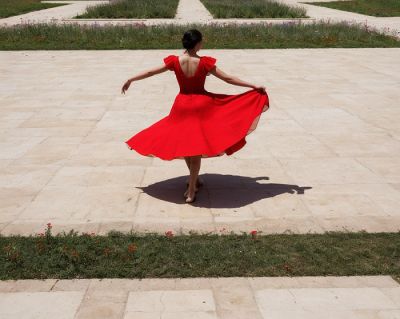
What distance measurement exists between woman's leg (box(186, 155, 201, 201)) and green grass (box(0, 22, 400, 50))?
1491cm

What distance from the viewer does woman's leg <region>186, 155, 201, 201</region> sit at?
20.9 feet

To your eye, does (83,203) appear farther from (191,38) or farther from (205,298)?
(205,298)

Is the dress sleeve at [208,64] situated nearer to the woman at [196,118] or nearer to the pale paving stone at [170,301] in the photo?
the woman at [196,118]

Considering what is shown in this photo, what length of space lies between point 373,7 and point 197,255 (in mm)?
38766

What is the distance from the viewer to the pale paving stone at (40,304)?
4176 millimetres

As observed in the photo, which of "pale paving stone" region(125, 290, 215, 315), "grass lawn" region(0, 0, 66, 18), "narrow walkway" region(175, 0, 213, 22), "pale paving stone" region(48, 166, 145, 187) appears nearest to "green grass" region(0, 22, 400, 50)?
"narrow walkway" region(175, 0, 213, 22)

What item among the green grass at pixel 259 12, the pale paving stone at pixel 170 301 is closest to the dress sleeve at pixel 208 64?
the pale paving stone at pixel 170 301

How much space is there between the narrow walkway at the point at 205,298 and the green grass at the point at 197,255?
0.13 metres

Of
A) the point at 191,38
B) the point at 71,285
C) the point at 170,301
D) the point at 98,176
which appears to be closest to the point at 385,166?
the point at 191,38

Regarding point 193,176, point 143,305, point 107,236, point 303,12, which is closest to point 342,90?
point 193,176

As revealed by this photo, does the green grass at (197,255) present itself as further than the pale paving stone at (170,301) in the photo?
Yes

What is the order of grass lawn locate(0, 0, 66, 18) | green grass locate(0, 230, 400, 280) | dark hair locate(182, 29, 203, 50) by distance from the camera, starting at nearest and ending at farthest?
green grass locate(0, 230, 400, 280) < dark hair locate(182, 29, 203, 50) < grass lawn locate(0, 0, 66, 18)

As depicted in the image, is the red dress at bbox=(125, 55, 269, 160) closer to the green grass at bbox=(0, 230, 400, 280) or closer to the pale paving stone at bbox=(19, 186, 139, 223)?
the pale paving stone at bbox=(19, 186, 139, 223)

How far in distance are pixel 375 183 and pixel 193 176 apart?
2.63 m
